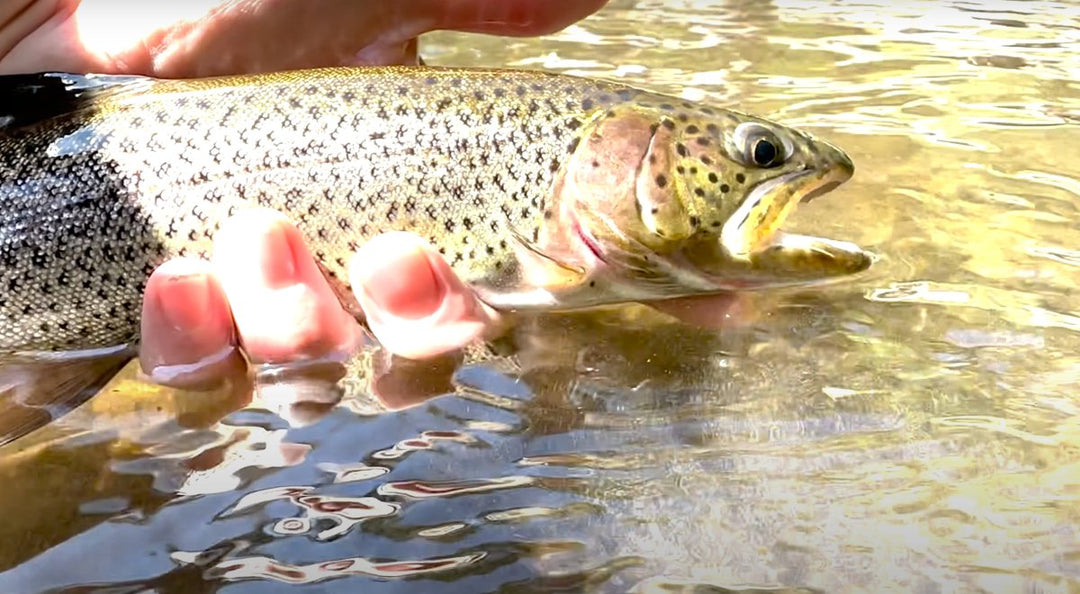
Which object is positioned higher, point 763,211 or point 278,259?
point 278,259

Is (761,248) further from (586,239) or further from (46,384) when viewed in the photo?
(46,384)

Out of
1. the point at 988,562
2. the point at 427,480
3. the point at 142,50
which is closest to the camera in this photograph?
the point at 988,562

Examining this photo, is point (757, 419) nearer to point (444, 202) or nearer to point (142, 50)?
point (444, 202)

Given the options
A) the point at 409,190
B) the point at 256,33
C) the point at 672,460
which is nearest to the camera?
the point at 672,460

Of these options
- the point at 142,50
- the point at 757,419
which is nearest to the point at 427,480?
the point at 757,419

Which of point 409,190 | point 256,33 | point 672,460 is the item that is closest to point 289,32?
point 256,33

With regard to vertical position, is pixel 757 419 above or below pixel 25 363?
below
